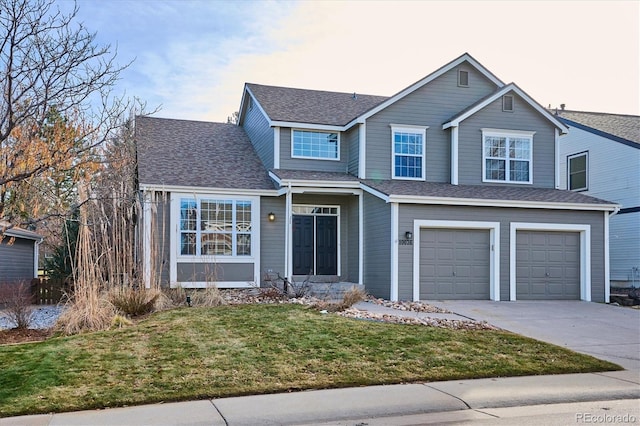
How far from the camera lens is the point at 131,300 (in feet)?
37.8

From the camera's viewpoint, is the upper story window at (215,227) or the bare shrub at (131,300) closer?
the bare shrub at (131,300)

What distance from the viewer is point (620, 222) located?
72.9 feet

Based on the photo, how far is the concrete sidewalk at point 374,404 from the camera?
6.27 m

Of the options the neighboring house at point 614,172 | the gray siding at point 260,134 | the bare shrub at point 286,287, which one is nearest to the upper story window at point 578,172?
the neighboring house at point 614,172

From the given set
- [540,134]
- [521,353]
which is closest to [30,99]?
[521,353]

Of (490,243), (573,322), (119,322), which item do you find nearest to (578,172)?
(490,243)

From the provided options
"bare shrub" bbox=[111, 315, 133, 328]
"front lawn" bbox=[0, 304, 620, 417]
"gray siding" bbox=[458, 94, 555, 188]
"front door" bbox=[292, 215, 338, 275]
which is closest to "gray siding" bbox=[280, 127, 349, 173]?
"front door" bbox=[292, 215, 338, 275]

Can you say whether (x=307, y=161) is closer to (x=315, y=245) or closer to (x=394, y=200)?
(x=315, y=245)

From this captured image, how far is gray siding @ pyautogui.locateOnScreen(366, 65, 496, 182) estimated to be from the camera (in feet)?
59.7

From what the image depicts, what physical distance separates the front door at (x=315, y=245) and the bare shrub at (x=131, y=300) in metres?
7.05

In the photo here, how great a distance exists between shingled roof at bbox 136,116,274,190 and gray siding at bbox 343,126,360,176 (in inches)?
105

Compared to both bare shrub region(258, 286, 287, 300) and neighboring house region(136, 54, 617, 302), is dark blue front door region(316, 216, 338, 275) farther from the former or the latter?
bare shrub region(258, 286, 287, 300)

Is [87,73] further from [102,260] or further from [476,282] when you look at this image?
[476,282]

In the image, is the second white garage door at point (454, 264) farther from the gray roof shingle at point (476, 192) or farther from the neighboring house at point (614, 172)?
the neighboring house at point (614, 172)
